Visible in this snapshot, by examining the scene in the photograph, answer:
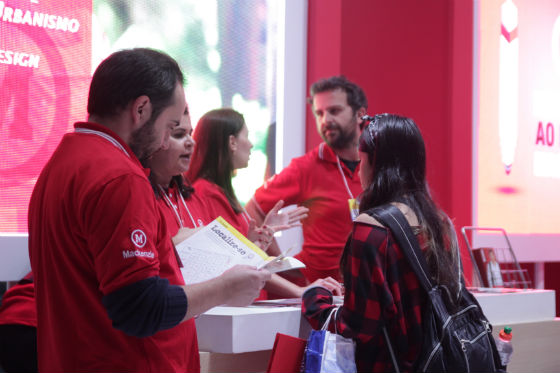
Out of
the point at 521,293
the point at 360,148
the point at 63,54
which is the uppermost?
the point at 63,54

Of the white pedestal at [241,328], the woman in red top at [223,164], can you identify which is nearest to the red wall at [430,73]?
the woman in red top at [223,164]

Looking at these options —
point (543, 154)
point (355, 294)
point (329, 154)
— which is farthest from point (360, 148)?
point (543, 154)

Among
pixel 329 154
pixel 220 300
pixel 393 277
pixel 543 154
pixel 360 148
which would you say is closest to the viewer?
pixel 220 300

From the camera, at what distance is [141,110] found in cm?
130

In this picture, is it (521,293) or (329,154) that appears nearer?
(521,293)

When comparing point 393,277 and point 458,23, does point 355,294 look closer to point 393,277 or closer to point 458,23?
point 393,277

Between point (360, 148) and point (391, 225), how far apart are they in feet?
1.01

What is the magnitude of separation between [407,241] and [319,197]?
181cm

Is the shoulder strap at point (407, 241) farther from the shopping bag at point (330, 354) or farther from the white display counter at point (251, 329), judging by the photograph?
the white display counter at point (251, 329)

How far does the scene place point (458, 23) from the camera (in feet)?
16.1

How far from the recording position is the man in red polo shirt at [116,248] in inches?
45.9

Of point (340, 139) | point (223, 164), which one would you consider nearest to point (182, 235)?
point (223, 164)

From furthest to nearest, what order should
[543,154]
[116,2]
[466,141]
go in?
[543,154] → [466,141] → [116,2]

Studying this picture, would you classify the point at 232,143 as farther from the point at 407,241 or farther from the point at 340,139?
the point at 407,241
